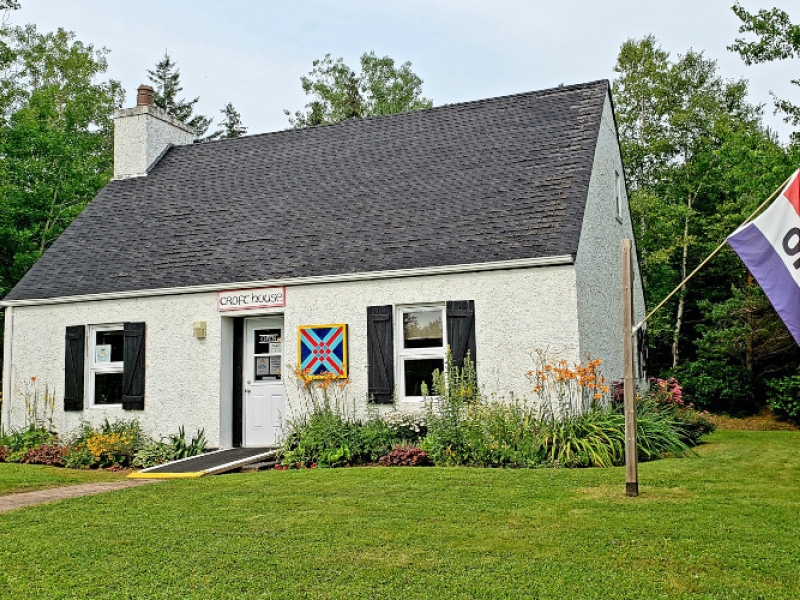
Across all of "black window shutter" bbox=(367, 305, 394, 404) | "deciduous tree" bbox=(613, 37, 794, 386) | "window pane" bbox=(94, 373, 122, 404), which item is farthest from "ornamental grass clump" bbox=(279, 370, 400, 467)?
"deciduous tree" bbox=(613, 37, 794, 386)

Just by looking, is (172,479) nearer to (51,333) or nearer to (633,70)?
(51,333)

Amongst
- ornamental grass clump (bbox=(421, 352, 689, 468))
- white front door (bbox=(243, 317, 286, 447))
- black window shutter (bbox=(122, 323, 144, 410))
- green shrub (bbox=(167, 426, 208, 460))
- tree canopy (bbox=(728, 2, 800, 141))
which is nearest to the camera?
ornamental grass clump (bbox=(421, 352, 689, 468))

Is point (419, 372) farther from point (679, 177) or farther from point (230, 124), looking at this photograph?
point (230, 124)

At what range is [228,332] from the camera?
1323cm

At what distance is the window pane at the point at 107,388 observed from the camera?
13766mm

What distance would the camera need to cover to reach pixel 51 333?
562 inches

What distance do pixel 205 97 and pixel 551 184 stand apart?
33.8 m

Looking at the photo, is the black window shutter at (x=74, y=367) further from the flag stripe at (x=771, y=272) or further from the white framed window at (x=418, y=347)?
the flag stripe at (x=771, y=272)

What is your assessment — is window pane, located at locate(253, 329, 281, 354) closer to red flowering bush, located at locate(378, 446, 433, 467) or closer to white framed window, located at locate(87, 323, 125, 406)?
white framed window, located at locate(87, 323, 125, 406)

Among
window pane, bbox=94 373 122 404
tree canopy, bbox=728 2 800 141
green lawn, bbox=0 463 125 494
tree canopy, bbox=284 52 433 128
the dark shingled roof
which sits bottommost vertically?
green lawn, bbox=0 463 125 494

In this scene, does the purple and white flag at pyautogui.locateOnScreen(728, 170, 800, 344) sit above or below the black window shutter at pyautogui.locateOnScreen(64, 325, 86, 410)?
above

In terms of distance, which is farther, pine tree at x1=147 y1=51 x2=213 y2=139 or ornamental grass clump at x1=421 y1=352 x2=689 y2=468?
pine tree at x1=147 y1=51 x2=213 y2=139

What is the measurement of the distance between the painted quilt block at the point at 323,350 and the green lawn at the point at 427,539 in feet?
11.2

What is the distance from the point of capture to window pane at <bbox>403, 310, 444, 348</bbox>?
12.0 meters
